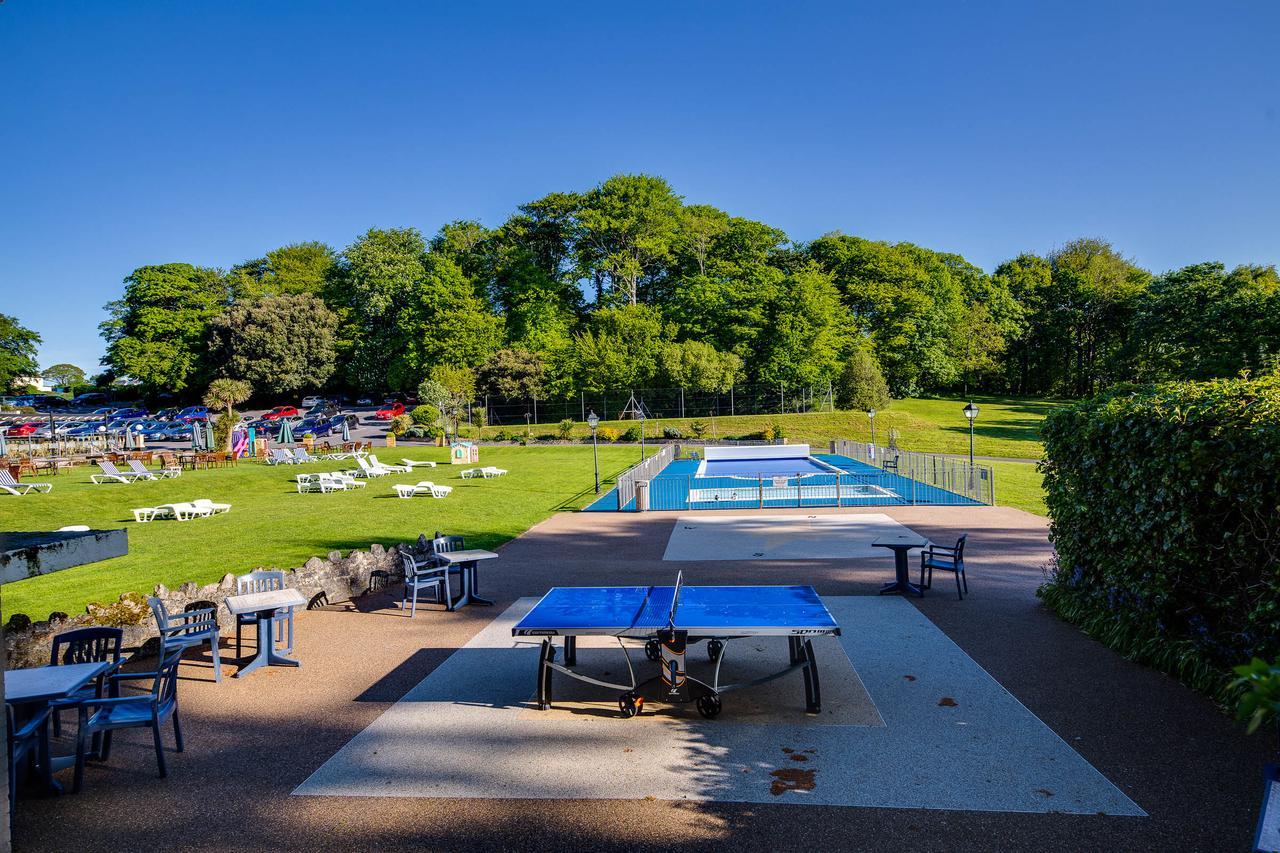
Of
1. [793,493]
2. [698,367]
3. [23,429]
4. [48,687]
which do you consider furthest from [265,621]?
[23,429]

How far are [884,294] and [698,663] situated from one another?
Result: 59.7 meters

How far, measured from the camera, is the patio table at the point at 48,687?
5070 millimetres

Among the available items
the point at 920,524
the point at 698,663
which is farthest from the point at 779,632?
the point at 920,524

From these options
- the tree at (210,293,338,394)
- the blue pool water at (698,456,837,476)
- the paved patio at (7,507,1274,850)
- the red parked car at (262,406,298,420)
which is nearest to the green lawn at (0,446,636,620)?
the paved patio at (7,507,1274,850)

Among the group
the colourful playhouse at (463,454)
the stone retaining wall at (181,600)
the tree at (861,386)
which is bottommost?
the stone retaining wall at (181,600)

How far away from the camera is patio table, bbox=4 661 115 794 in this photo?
507cm

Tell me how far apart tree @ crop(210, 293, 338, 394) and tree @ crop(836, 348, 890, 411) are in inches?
1815

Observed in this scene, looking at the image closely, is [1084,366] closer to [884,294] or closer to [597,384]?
[884,294]

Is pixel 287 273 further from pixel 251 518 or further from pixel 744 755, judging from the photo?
pixel 744 755

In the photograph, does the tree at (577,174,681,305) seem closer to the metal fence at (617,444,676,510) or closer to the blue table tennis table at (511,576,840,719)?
the metal fence at (617,444,676,510)

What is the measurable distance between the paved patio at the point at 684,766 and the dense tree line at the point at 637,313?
144 feet

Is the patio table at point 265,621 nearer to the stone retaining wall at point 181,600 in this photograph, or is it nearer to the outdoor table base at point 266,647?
the outdoor table base at point 266,647

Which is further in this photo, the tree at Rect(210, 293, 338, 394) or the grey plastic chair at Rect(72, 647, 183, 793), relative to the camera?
the tree at Rect(210, 293, 338, 394)

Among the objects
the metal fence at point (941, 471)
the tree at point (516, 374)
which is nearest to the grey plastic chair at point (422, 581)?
the metal fence at point (941, 471)
